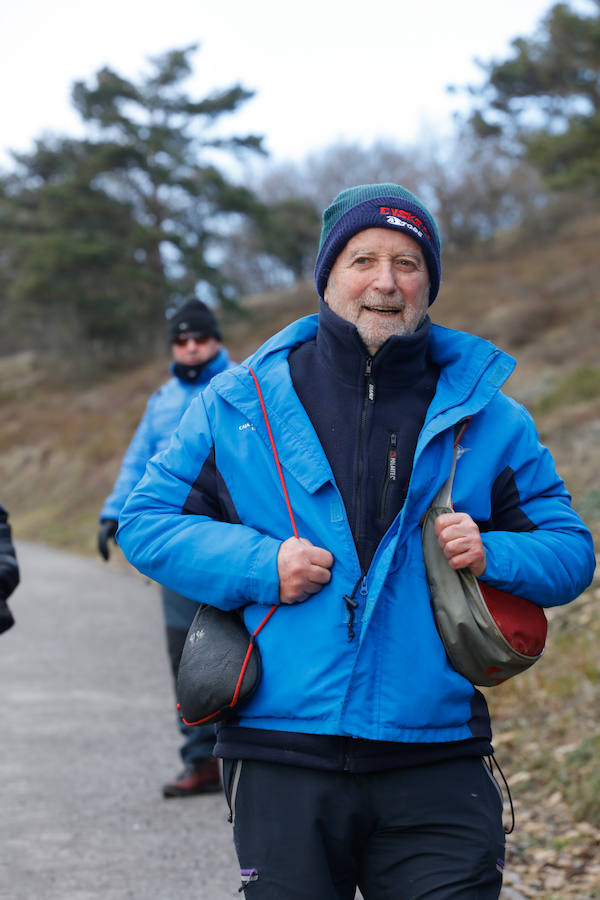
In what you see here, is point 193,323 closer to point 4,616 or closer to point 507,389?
point 4,616

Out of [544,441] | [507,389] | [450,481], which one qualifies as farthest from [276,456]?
[507,389]

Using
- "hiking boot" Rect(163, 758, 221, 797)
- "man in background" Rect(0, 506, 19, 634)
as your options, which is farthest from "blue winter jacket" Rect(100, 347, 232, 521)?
"man in background" Rect(0, 506, 19, 634)

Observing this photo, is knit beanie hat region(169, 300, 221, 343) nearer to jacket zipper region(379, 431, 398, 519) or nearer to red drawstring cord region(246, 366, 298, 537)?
red drawstring cord region(246, 366, 298, 537)

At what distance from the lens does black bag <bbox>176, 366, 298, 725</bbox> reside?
248 cm

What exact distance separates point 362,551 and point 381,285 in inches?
25.6

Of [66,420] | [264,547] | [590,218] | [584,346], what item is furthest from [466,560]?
[590,218]

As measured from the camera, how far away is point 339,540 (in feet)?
8.25

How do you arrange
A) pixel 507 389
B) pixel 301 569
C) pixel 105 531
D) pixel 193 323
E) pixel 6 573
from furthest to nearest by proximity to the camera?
pixel 507 389
pixel 105 531
pixel 193 323
pixel 6 573
pixel 301 569

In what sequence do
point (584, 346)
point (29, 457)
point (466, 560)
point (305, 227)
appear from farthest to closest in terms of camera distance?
point (305, 227) → point (29, 457) → point (584, 346) → point (466, 560)

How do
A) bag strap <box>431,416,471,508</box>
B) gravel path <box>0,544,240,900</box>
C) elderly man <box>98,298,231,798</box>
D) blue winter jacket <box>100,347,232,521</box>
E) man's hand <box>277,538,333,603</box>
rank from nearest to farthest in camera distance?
man's hand <box>277,538,333,603</box> < bag strap <box>431,416,471,508</box> < gravel path <box>0,544,240,900</box> < elderly man <box>98,298,231,798</box> < blue winter jacket <box>100,347,232,521</box>

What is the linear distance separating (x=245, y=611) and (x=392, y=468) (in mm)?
486

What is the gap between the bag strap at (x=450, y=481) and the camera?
2.56 meters

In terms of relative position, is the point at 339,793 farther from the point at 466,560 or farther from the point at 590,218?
the point at 590,218

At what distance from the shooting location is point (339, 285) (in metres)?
2.78
